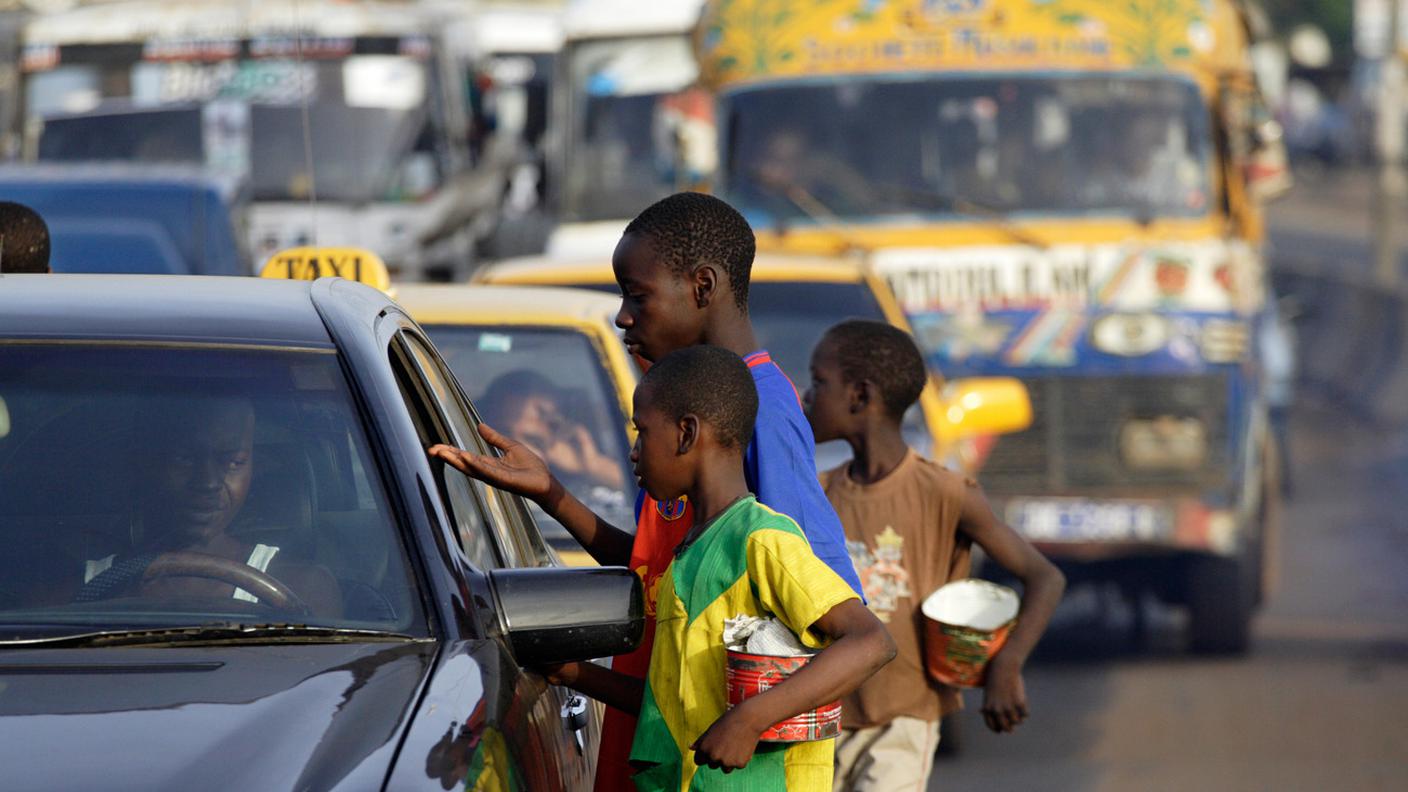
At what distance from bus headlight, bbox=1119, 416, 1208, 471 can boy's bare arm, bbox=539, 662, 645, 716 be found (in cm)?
781

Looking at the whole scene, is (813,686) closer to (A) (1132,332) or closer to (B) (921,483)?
(B) (921,483)

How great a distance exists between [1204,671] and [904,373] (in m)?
6.10

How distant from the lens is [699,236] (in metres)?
3.81

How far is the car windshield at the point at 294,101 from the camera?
1759 centimetres

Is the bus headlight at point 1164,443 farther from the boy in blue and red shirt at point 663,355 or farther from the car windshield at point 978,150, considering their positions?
the boy in blue and red shirt at point 663,355

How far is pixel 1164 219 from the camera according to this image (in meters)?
11.2

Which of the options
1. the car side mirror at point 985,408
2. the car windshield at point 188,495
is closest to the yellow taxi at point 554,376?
the car side mirror at point 985,408

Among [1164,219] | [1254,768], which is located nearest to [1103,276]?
[1164,219]

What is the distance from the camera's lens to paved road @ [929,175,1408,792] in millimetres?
8430

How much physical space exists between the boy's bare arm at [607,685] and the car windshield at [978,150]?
7854mm

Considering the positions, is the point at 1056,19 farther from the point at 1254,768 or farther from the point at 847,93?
the point at 1254,768

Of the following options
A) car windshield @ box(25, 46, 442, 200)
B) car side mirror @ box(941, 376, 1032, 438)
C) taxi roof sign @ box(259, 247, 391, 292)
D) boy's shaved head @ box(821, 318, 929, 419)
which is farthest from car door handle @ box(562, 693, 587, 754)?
car windshield @ box(25, 46, 442, 200)

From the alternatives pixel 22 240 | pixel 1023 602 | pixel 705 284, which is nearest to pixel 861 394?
pixel 1023 602

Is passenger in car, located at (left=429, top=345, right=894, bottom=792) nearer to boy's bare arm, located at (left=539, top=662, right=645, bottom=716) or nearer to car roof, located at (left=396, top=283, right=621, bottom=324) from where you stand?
boy's bare arm, located at (left=539, top=662, right=645, bottom=716)
